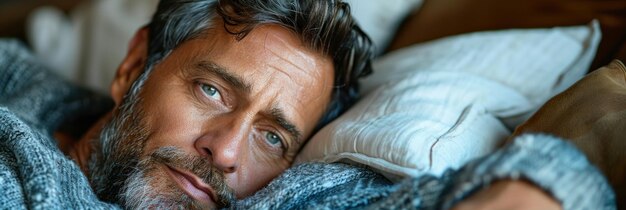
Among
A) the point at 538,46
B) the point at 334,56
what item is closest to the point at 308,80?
the point at 334,56

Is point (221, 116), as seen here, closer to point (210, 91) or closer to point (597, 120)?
point (210, 91)

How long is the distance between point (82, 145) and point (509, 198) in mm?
891

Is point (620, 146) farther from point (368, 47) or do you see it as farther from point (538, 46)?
point (368, 47)

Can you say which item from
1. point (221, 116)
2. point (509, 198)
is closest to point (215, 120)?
point (221, 116)

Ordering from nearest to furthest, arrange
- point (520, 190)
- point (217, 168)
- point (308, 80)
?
point (520, 190), point (217, 168), point (308, 80)

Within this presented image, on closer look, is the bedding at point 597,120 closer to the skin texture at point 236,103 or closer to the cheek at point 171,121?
the skin texture at point 236,103

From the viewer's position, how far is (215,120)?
41.6 inches

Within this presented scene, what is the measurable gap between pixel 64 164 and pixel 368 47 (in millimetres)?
575

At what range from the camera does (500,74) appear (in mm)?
1154

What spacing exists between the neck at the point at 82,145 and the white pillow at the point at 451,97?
38 centimetres

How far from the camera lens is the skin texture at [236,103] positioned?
103 centimetres

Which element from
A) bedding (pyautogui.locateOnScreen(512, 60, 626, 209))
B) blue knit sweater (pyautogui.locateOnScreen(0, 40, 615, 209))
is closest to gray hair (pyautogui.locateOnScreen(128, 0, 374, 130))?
blue knit sweater (pyautogui.locateOnScreen(0, 40, 615, 209))

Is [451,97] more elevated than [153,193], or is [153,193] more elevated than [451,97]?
[451,97]

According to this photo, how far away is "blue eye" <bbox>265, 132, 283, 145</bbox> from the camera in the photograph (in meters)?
1.14
